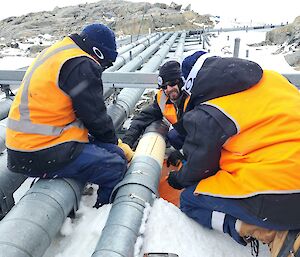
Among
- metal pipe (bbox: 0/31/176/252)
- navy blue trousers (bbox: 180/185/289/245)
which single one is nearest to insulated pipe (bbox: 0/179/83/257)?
metal pipe (bbox: 0/31/176/252)

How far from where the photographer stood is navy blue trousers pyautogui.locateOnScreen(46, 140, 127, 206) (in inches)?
106

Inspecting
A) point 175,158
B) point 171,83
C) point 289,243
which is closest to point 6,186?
point 175,158

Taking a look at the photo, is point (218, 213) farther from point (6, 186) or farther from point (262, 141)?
point (6, 186)

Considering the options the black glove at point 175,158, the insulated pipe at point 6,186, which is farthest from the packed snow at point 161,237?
the black glove at point 175,158

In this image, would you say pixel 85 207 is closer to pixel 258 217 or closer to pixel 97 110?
pixel 97 110

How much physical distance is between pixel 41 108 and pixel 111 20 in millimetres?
33688

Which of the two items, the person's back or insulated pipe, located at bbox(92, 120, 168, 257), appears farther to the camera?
the person's back

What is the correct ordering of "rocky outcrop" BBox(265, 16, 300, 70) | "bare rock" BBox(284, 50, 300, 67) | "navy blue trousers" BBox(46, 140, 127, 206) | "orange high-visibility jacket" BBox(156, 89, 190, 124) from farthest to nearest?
"rocky outcrop" BBox(265, 16, 300, 70) < "bare rock" BBox(284, 50, 300, 67) < "orange high-visibility jacket" BBox(156, 89, 190, 124) < "navy blue trousers" BBox(46, 140, 127, 206)

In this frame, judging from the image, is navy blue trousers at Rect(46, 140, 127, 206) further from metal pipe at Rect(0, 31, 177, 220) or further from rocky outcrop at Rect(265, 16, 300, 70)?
rocky outcrop at Rect(265, 16, 300, 70)

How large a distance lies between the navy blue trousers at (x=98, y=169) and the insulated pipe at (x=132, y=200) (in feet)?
0.36

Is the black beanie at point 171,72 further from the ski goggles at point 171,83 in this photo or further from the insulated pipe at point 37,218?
the insulated pipe at point 37,218

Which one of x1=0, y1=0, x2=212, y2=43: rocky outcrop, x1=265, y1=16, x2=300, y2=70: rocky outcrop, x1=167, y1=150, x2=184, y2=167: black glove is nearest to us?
x1=167, y1=150, x2=184, y2=167: black glove

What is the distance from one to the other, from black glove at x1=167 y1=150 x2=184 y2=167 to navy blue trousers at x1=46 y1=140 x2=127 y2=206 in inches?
34.2

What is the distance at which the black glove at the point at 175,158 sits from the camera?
143 inches
